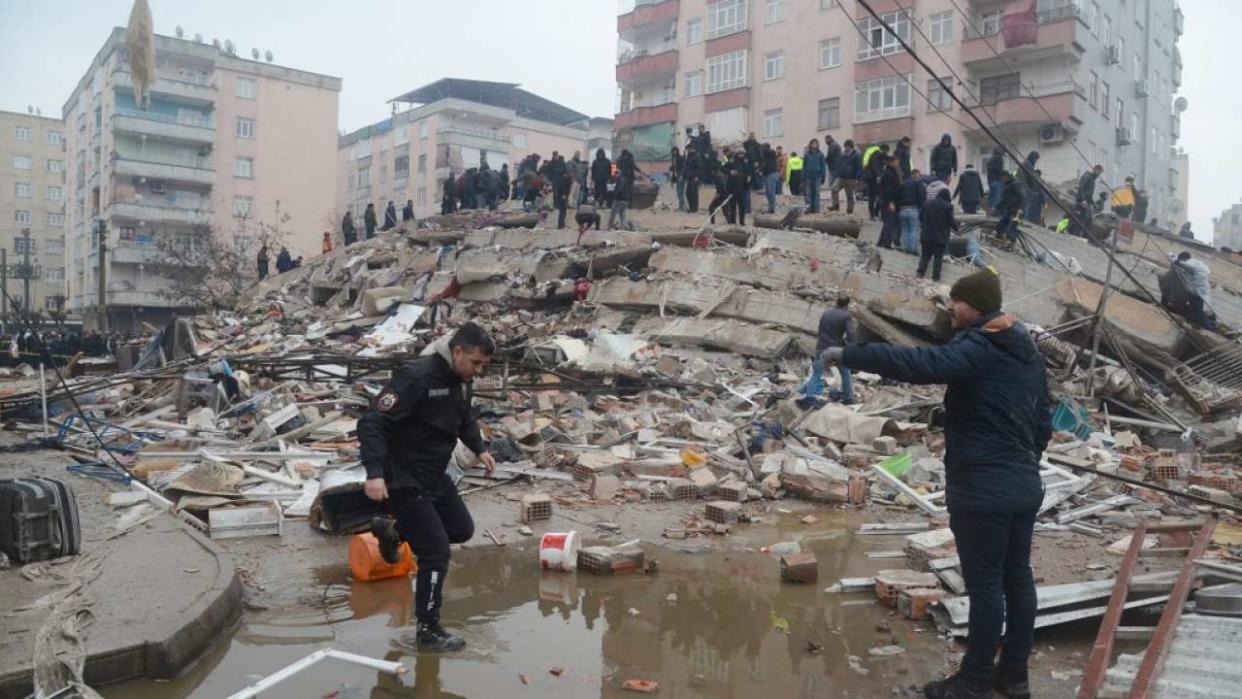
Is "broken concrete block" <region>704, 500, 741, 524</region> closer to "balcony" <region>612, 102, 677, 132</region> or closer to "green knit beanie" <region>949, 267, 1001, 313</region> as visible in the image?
"green knit beanie" <region>949, 267, 1001, 313</region>

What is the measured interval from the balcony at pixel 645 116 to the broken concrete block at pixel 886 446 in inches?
1413

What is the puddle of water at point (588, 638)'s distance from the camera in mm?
3867

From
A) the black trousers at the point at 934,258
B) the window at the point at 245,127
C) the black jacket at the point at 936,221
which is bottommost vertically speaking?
the black trousers at the point at 934,258

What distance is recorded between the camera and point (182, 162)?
5081 cm

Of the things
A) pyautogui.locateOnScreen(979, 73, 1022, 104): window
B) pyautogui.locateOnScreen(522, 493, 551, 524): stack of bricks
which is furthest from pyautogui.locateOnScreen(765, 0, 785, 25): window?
pyautogui.locateOnScreen(522, 493, 551, 524): stack of bricks

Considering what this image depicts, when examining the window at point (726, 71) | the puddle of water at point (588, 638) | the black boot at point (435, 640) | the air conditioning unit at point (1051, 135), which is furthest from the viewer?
the window at point (726, 71)

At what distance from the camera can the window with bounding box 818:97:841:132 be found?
37594 millimetres

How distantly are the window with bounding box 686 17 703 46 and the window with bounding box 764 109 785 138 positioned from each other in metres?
5.88

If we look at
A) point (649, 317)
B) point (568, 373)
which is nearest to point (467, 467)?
point (568, 373)

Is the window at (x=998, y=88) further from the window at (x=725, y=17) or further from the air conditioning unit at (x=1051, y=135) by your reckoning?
the window at (x=725, y=17)

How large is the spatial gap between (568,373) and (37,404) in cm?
696

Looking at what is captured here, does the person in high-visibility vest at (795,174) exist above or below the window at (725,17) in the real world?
below

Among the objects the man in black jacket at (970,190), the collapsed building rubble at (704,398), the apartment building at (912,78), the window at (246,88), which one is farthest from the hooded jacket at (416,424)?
the window at (246,88)

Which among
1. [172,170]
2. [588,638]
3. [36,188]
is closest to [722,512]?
[588,638]
